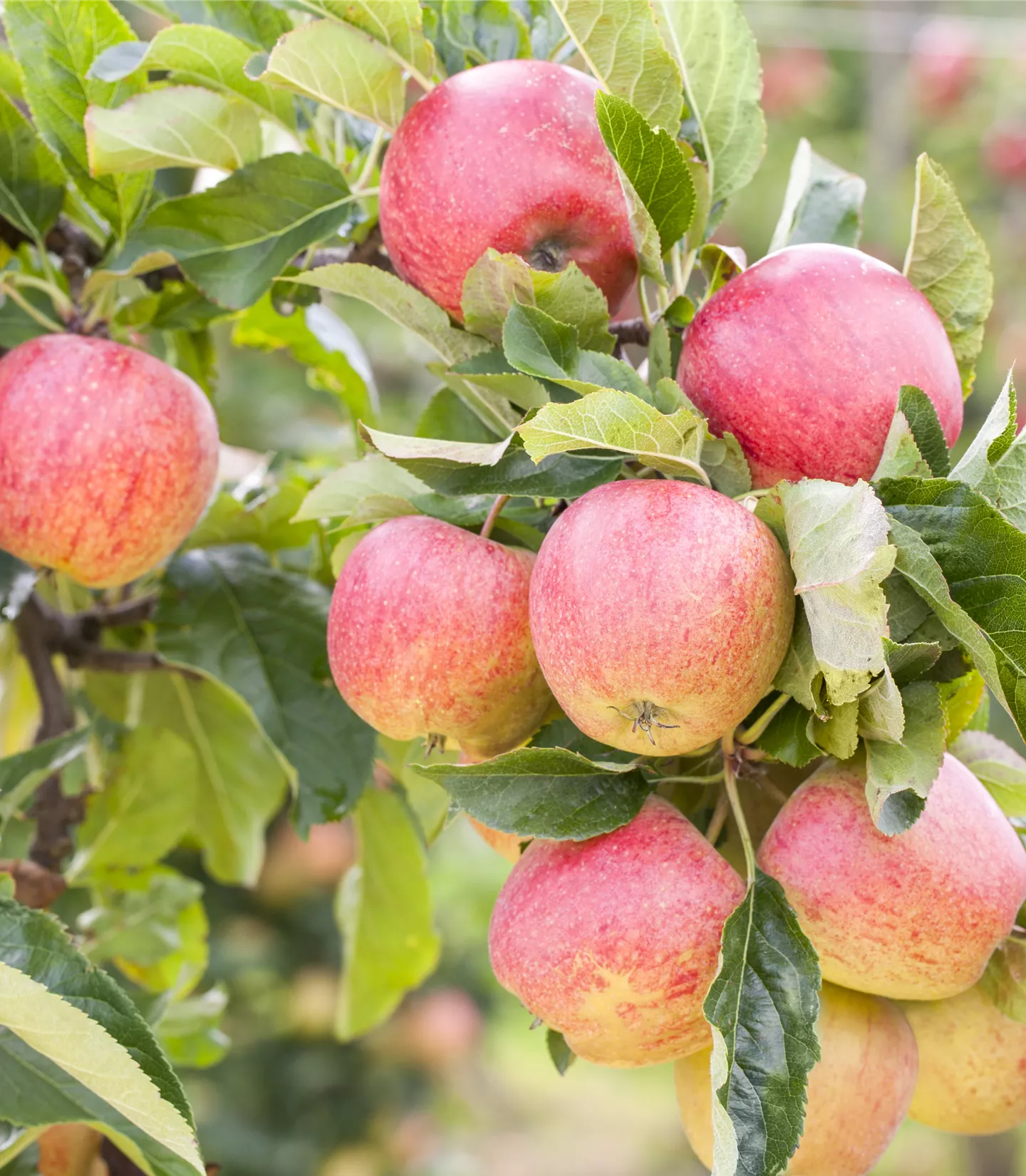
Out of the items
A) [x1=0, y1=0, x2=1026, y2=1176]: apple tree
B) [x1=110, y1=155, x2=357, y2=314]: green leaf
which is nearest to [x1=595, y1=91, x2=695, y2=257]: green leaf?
[x1=0, y1=0, x2=1026, y2=1176]: apple tree

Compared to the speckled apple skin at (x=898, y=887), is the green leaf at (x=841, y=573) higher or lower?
higher

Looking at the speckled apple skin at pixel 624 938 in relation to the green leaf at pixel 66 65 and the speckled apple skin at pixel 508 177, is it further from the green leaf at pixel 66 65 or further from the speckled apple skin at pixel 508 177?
the green leaf at pixel 66 65

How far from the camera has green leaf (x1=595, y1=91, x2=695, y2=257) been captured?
0.57 meters

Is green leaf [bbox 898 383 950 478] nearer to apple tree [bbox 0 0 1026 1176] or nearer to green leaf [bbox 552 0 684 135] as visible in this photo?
apple tree [bbox 0 0 1026 1176]

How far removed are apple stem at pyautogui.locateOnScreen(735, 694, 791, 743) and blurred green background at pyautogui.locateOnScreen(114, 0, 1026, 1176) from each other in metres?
0.60

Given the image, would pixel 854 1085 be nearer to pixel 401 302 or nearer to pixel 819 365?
pixel 819 365

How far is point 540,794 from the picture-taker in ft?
1.95

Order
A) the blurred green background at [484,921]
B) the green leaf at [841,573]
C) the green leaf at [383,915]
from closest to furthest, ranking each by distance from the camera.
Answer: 1. the green leaf at [841,573]
2. the green leaf at [383,915]
3. the blurred green background at [484,921]

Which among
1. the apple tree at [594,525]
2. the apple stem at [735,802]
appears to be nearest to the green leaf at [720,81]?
the apple tree at [594,525]

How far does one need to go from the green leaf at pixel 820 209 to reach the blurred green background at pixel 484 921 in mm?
464

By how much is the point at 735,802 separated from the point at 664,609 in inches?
5.9

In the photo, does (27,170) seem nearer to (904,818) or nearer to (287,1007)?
(904,818)

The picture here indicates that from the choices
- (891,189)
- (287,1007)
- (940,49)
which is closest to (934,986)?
(287,1007)

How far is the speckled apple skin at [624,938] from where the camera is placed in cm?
57
